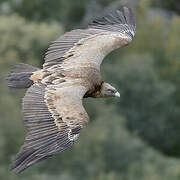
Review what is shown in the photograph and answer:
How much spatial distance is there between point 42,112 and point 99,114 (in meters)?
34.5

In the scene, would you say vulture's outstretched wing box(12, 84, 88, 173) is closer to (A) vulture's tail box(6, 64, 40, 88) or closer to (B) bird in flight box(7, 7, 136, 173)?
(B) bird in flight box(7, 7, 136, 173)

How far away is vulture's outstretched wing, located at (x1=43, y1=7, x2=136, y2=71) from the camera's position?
49.1 feet

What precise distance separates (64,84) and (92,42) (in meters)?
2.26

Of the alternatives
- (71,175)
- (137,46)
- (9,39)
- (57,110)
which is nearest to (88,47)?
(57,110)

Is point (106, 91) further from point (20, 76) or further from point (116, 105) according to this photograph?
A: point (116, 105)

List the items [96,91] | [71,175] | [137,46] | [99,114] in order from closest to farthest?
1. [96,91]
2. [71,175]
3. [99,114]
4. [137,46]

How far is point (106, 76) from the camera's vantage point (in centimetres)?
5322

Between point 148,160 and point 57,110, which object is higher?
point 57,110

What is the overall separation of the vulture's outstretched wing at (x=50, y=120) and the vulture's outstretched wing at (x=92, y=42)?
1.36 meters

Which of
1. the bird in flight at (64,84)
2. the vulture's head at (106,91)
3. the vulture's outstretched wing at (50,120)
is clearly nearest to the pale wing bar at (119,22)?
the bird in flight at (64,84)

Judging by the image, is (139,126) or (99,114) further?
(139,126)

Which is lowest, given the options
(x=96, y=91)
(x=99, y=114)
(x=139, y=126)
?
(x=139, y=126)

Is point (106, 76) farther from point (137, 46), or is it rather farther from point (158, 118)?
point (137, 46)

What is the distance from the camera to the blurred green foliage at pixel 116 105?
141 feet
